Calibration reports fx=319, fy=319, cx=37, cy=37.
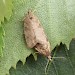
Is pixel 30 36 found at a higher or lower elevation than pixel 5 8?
lower

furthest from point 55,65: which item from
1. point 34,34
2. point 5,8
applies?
point 5,8

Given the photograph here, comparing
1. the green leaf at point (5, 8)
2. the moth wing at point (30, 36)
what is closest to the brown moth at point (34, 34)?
the moth wing at point (30, 36)

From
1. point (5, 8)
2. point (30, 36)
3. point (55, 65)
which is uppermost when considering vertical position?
point (5, 8)

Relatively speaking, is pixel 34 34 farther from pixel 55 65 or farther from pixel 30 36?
pixel 55 65

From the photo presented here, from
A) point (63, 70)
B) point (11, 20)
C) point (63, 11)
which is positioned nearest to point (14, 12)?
point (11, 20)

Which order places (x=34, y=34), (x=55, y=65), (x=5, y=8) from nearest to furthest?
(x=5, y=8) < (x=34, y=34) < (x=55, y=65)

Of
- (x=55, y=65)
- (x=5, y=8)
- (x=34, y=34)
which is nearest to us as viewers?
(x=5, y=8)

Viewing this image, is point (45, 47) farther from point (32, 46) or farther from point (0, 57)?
point (0, 57)

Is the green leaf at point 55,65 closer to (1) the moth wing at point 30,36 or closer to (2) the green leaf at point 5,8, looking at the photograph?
(1) the moth wing at point 30,36
